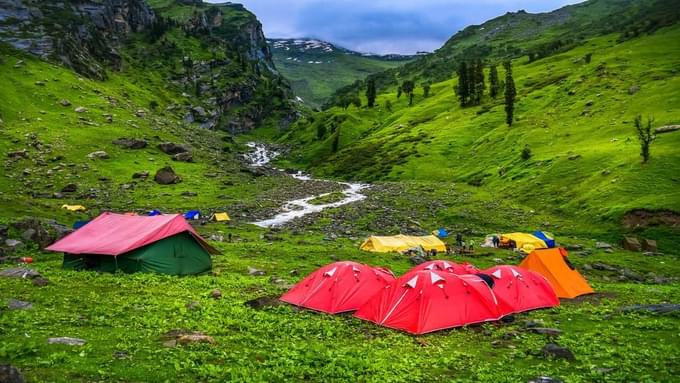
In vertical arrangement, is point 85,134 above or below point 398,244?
above

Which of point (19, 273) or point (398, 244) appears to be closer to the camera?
point (19, 273)

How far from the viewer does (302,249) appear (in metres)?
42.8

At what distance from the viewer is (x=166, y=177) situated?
85.3 m

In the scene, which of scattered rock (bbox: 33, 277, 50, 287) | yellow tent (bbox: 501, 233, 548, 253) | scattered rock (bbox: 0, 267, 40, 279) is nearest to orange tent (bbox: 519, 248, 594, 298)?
yellow tent (bbox: 501, 233, 548, 253)

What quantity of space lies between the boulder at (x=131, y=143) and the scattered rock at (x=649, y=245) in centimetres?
9224

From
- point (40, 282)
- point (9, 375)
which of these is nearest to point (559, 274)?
point (9, 375)

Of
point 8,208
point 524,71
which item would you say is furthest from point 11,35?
point 524,71

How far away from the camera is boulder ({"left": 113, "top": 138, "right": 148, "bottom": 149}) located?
100000 mm

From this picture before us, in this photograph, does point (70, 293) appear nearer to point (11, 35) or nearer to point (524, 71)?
point (11, 35)

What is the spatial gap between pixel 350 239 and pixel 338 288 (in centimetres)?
2689

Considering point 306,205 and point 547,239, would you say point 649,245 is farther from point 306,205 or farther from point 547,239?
point 306,205

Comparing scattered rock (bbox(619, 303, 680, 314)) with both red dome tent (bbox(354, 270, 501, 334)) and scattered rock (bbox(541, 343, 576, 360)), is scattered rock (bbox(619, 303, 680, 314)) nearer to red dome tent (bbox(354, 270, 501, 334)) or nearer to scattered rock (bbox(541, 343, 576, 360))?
red dome tent (bbox(354, 270, 501, 334))

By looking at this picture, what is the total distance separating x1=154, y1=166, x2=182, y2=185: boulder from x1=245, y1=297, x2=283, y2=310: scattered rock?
65685mm

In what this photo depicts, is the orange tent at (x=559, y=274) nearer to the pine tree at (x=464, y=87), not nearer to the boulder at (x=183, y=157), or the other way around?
the boulder at (x=183, y=157)
